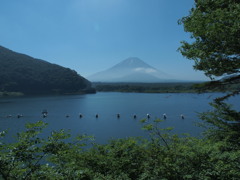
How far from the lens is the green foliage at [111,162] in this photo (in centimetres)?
324

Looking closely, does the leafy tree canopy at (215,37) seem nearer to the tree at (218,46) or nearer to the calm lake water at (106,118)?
the tree at (218,46)

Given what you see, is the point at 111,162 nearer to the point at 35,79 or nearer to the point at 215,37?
the point at 215,37

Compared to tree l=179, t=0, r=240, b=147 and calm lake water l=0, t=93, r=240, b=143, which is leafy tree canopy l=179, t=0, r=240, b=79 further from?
calm lake water l=0, t=93, r=240, b=143

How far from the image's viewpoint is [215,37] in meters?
5.79

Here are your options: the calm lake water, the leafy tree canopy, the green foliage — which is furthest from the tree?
the green foliage

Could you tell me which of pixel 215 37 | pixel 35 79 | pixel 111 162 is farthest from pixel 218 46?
pixel 35 79

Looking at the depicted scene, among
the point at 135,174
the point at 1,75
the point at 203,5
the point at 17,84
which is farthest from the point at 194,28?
the point at 1,75

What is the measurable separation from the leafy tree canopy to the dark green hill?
123957 millimetres

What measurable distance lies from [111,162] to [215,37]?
4630mm

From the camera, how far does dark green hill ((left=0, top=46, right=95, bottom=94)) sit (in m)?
119

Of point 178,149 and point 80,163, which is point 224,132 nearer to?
point 178,149

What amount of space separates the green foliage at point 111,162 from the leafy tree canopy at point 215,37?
2.79 m

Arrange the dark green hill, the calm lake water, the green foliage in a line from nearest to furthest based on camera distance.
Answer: the green foliage
the calm lake water
the dark green hill

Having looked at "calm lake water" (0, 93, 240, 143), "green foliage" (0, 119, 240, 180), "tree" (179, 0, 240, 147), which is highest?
"tree" (179, 0, 240, 147)
